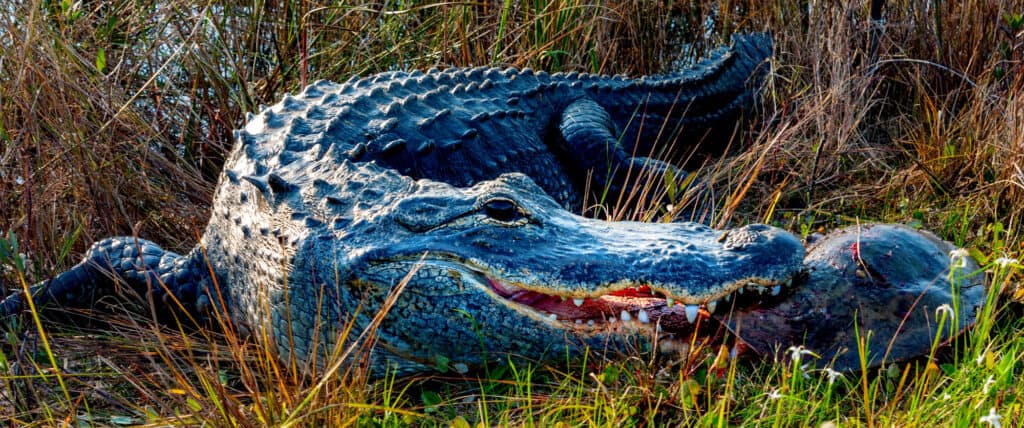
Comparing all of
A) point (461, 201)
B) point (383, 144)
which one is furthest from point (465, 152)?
point (461, 201)

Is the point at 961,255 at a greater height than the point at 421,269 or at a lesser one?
greater

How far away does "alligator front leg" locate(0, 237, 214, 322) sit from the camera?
3336mm

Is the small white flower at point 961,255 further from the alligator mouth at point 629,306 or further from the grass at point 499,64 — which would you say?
the alligator mouth at point 629,306

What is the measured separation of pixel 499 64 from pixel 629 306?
2824 mm

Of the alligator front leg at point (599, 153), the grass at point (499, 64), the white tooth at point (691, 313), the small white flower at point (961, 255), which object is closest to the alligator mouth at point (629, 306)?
the white tooth at point (691, 313)

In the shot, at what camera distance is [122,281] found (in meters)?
3.32

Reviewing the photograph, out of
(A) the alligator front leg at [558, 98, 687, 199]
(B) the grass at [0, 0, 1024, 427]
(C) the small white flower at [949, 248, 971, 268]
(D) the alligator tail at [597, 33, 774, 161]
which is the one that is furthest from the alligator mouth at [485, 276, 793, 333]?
(D) the alligator tail at [597, 33, 774, 161]

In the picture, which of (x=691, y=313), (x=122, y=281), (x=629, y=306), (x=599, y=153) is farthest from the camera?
(x=599, y=153)

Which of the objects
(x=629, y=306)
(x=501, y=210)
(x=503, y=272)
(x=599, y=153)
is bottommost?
(x=599, y=153)

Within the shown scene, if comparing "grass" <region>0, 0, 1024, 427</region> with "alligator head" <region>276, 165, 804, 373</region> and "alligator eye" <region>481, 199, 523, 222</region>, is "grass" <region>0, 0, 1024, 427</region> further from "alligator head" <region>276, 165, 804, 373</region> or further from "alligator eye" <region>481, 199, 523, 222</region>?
"alligator eye" <region>481, 199, 523, 222</region>

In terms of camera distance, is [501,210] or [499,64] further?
[499,64]

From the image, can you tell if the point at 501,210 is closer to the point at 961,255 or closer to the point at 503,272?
the point at 503,272

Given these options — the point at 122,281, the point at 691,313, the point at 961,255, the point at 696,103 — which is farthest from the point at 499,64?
the point at 961,255

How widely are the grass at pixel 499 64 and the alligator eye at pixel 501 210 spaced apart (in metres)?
0.43
